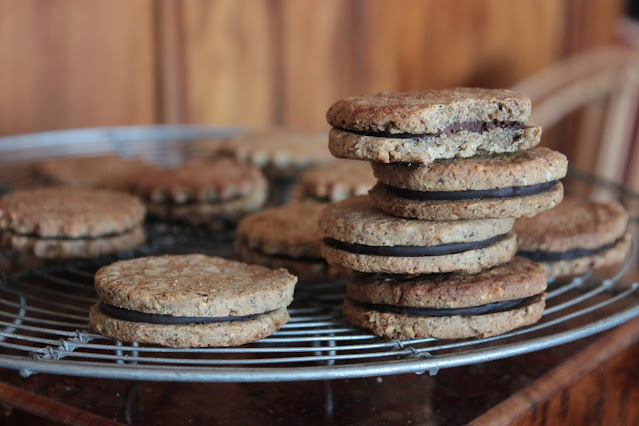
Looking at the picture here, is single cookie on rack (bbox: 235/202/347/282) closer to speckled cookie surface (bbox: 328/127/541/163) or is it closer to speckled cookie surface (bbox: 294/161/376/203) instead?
speckled cookie surface (bbox: 294/161/376/203)

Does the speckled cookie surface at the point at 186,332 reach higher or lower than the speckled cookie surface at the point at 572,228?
lower

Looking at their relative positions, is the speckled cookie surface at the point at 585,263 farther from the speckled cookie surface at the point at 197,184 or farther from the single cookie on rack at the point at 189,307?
the speckled cookie surface at the point at 197,184

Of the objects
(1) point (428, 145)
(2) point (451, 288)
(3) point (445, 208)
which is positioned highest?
(1) point (428, 145)

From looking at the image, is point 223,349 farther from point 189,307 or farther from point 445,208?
point 445,208

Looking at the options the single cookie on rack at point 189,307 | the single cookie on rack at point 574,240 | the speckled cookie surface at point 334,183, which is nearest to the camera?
the single cookie on rack at point 189,307

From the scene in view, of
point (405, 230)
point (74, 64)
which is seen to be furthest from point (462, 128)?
point (74, 64)

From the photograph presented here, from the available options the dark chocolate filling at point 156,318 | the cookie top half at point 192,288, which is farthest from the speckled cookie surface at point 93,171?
the dark chocolate filling at point 156,318
